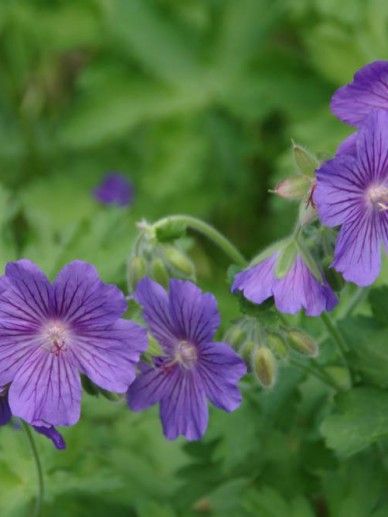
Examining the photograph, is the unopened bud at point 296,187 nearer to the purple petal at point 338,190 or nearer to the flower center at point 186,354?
the purple petal at point 338,190

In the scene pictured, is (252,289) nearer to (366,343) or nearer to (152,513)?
(366,343)

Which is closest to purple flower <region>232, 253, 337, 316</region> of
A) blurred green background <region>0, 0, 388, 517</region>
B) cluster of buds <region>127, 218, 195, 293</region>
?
cluster of buds <region>127, 218, 195, 293</region>

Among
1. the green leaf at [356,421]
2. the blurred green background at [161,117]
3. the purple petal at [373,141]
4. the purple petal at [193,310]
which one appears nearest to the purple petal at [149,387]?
the purple petal at [193,310]

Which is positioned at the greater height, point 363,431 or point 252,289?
point 252,289

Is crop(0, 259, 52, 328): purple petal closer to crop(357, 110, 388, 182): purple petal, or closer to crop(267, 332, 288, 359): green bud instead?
crop(267, 332, 288, 359): green bud

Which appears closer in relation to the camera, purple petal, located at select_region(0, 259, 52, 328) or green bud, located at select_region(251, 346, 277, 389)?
purple petal, located at select_region(0, 259, 52, 328)

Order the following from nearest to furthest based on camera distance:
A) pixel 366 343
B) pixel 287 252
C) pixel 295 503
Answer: pixel 287 252, pixel 366 343, pixel 295 503

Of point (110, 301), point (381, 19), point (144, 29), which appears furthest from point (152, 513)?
point (144, 29)
